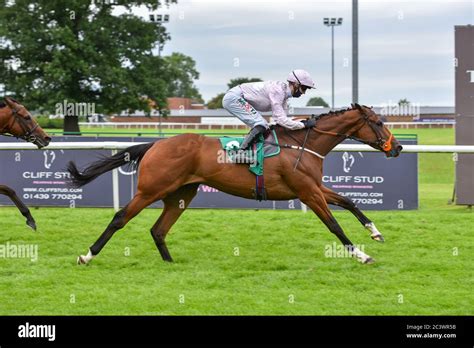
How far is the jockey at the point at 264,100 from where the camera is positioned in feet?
25.1

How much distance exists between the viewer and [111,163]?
802 cm

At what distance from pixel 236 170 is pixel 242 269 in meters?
1.00

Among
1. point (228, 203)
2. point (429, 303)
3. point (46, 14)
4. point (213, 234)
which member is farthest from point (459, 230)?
point (46, 14)

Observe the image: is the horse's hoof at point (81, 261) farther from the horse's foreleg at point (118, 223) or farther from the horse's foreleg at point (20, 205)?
the horse's foreleg at point (20, 205)

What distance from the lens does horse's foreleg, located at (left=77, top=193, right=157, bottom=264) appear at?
7504mm

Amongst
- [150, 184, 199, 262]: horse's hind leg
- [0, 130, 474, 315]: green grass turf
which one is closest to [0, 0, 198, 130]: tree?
[0, 130, 474, 315]: green grass turf

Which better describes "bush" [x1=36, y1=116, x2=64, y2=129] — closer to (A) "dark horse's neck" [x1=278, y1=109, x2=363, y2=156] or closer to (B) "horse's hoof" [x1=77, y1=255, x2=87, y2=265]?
(B) "horse's hoof" [x1=77, y1=255, x2=87, y2=265]

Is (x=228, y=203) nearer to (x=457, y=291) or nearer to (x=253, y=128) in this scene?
(x=253, y=128)

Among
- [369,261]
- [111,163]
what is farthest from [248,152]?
[369,261]

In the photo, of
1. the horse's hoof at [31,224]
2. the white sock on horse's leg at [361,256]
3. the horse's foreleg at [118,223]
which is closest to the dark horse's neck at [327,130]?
the white sock on horse's leg at [361,256]
